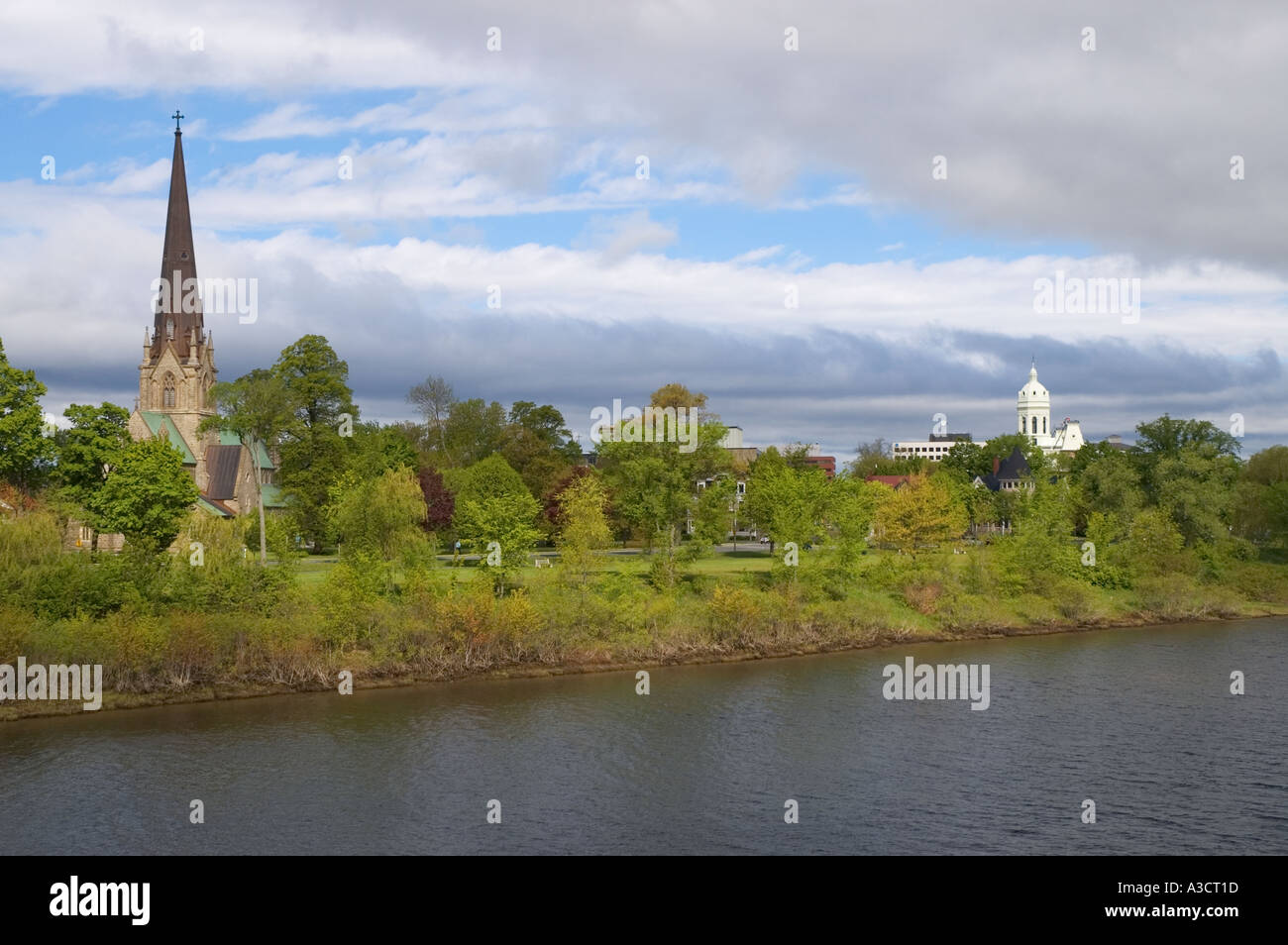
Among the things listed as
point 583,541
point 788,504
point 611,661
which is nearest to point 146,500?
point 583,541

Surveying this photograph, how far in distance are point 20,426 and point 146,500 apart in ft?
37.1

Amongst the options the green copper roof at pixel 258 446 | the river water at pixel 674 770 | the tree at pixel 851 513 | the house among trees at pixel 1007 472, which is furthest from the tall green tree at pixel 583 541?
the house among trees at pixel 1007 472

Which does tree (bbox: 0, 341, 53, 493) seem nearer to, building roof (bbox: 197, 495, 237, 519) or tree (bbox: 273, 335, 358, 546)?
tree (bbox: 273, 335, 358, 546)

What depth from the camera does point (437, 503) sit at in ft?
233

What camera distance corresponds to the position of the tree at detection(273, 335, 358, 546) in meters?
74.8

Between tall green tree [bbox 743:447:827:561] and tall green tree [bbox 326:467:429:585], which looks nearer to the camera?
tall green tree [bbox 326:467:429:585]

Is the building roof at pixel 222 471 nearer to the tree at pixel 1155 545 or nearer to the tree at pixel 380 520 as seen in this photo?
the tree at pixel 380 520

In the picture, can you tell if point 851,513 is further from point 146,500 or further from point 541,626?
point 146,500

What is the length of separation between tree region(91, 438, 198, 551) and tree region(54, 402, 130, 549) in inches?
216

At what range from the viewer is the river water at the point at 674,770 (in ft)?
96.9

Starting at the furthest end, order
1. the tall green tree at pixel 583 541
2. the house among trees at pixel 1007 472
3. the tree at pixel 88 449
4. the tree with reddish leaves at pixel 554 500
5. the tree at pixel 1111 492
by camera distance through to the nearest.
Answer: the house among trees at pixel 1007 472 → the tree at pixel 1111 492 → the tree with reddish leaves at pixel 554 500 → the tree at pixel 88 449 → the tall green tree at pixel 583 541

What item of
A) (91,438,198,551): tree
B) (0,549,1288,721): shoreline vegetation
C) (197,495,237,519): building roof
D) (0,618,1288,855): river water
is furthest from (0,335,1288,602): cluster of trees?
(0,618,1288,855): river water

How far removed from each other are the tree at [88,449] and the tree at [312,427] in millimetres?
12329
